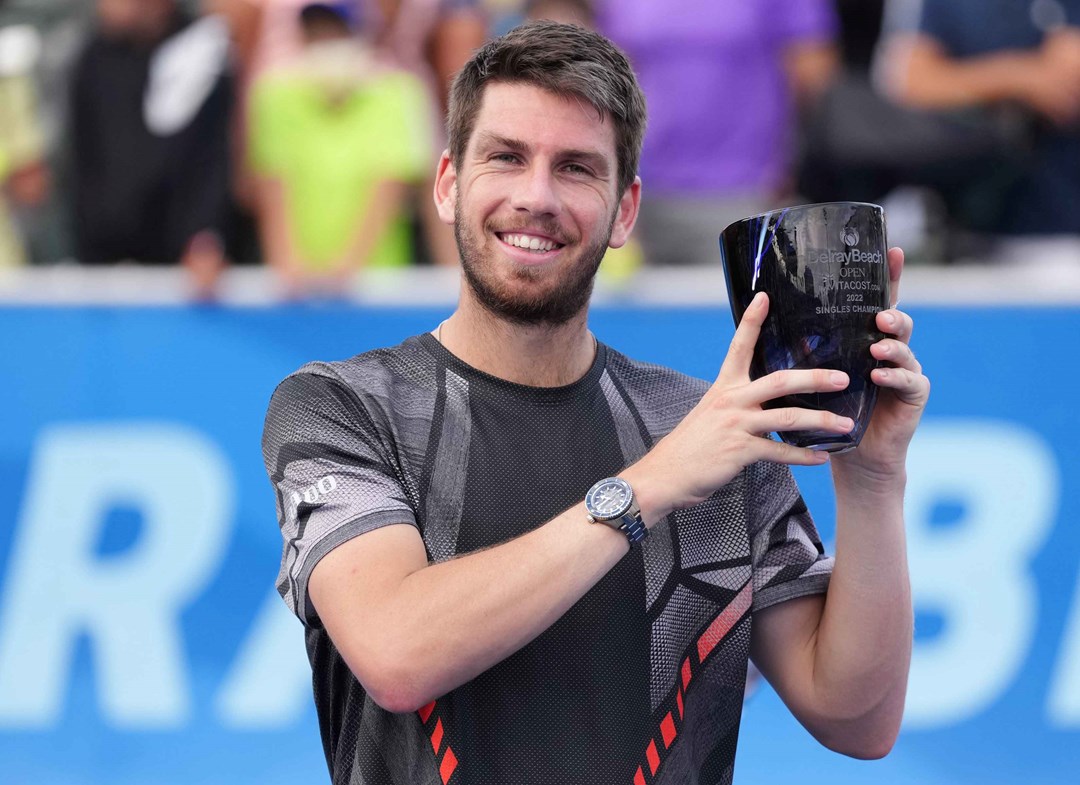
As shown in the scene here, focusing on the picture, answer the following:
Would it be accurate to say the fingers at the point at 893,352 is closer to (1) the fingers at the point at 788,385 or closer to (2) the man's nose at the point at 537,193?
(1) the fingers at the point at 788,385

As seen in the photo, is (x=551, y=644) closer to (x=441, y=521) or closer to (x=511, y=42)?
(x=441, y=521)

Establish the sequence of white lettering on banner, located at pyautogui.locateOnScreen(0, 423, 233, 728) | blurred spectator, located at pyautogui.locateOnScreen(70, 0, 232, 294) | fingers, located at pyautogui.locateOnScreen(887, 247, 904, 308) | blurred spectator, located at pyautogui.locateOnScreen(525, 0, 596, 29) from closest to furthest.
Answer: fingers, located at pyautogui.locateOnScreen(887, 247, 904, 308)
white lettering on banner, located at pyautogui.locateOnScreen(0, 423, 233, 728)
blurred spectator, located at pyautogui.locateOnScreen(70, 0, 232, 294)
blurred spectator, located at pyautogui.locateOnScreen(525, 0, 596, 29)

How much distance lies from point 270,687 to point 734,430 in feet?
9.90

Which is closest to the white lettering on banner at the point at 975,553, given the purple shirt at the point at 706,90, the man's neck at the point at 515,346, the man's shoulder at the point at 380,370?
the purple shirt at the point at 706,90

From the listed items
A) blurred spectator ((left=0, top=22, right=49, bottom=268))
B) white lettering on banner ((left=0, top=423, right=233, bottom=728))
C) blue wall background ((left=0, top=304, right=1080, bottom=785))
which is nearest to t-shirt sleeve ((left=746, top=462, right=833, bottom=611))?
blue wall background ((left=0, top=304, right=1080, bottom=785))

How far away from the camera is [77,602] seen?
4.55 metres

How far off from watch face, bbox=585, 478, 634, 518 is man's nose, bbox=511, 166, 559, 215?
1.52 feet

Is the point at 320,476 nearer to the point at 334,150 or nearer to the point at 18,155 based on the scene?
the point at 334,150

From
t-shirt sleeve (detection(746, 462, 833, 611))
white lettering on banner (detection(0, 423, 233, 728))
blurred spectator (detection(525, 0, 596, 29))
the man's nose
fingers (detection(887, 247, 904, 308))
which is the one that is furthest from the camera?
blurred spectator (detection(525, 0, 596, 29))

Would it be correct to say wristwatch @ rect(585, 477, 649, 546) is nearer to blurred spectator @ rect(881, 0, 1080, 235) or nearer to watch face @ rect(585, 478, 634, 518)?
watch face @ rect(585, 478, 634, 518)

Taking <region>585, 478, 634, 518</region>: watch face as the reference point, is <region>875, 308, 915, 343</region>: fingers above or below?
above

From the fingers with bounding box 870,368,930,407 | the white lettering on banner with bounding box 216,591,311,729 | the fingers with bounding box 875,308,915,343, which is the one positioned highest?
the fingers with bounding box 875,308,915,343

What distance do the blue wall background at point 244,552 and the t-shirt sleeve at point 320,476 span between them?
2.46 m

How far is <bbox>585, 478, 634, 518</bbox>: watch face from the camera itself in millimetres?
1913
